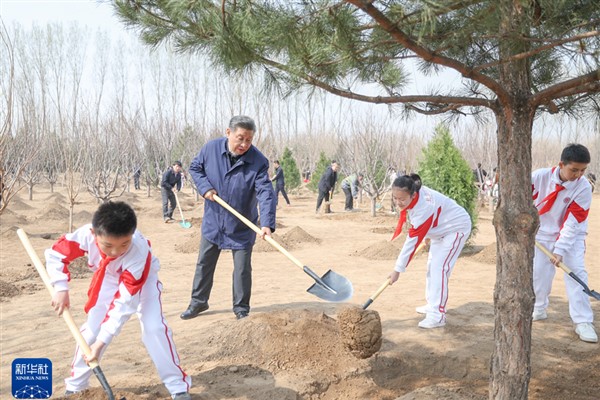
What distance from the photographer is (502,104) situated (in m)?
2.49

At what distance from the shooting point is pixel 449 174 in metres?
8.32

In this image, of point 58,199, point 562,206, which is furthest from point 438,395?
point 58,199

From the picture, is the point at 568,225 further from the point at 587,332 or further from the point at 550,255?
A: the point at 587,332

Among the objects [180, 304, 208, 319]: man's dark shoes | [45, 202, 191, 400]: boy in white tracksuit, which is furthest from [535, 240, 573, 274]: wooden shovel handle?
[45, 202, 191, 400]: boy in white tracksuit

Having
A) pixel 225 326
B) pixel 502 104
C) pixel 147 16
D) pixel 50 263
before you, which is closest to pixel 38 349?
pixel 225 326

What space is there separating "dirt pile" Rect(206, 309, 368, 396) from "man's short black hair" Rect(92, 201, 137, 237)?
4.62ft

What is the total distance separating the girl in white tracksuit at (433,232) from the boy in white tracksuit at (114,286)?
6.63ft

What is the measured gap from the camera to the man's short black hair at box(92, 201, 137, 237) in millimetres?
2361

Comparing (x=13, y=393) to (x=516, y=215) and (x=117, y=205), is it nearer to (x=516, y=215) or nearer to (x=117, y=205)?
(x=117, y=205)

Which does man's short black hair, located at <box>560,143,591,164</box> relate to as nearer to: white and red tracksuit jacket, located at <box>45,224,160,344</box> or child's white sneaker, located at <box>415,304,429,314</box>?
child's white sneaker, located at <box>415,304,429,314</box>

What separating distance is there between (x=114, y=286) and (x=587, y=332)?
342cm

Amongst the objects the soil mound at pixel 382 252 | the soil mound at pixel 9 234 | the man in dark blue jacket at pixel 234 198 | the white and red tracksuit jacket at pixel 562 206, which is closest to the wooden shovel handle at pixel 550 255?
the white and red tracksuit jacket at pixel 562 206

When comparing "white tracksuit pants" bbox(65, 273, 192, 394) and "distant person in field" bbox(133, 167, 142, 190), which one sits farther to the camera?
"distant person in field" bbox(133, 167, 142, 190)

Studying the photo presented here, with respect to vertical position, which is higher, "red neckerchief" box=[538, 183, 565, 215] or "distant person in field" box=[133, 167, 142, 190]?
"red neckerchief" box=[538, 183, 565, 215]
